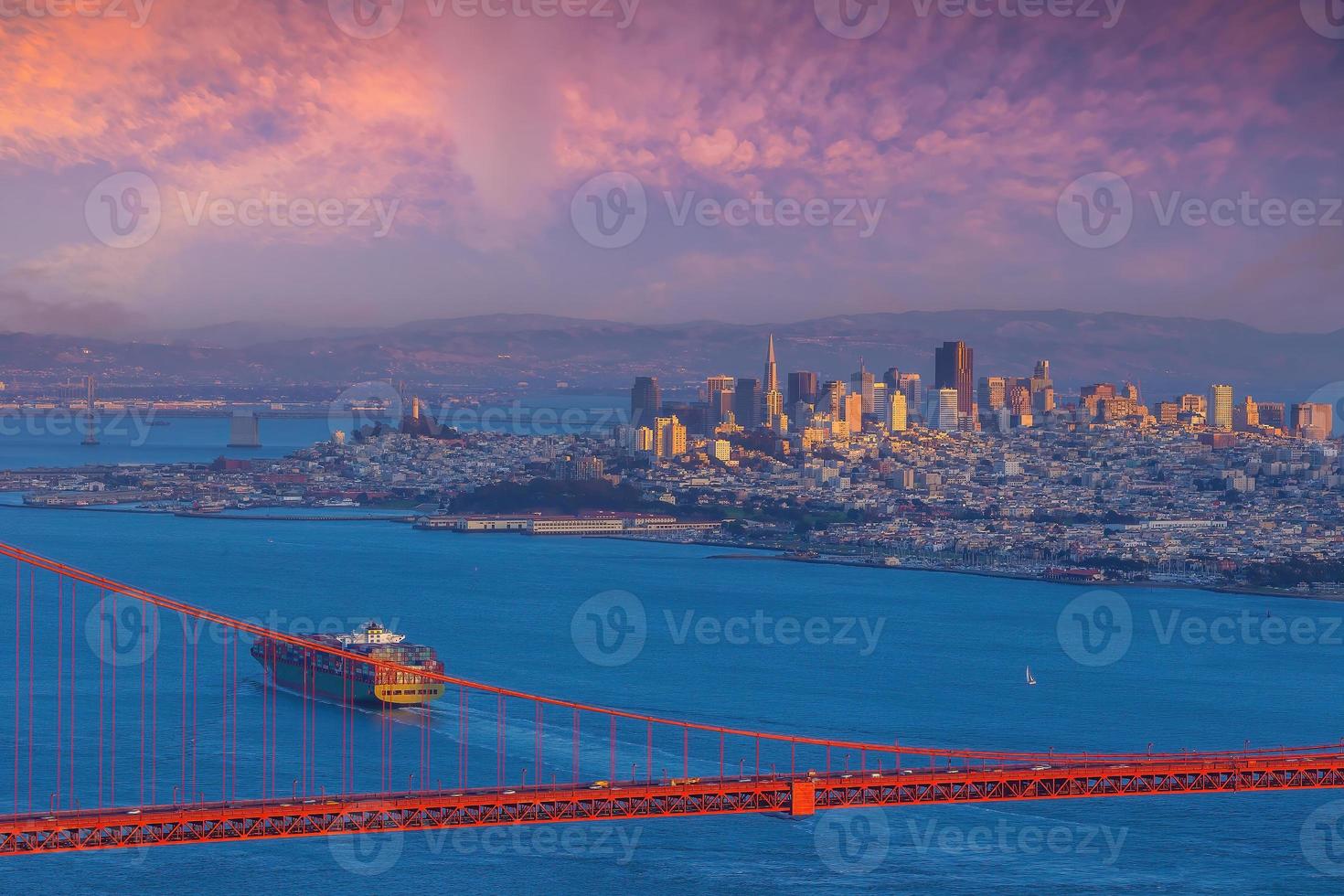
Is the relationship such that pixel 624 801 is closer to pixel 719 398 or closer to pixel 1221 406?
pixel 1221 406

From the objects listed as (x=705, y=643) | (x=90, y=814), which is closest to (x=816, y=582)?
(x=705, y=643)

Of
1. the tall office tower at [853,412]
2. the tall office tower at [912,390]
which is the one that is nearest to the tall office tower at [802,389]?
the tall office tower at [853,412]

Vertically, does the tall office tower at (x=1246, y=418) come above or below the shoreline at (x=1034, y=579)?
above

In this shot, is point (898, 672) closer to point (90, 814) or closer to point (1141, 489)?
point (90, 814)

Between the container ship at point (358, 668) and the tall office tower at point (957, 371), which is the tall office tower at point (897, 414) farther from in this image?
the container ship at point (358, 668)

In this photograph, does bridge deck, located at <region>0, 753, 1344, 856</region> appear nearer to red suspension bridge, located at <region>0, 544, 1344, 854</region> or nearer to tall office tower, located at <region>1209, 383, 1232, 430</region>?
red suspension bridge, located at <region>0, 544, 1344, 854</region>
